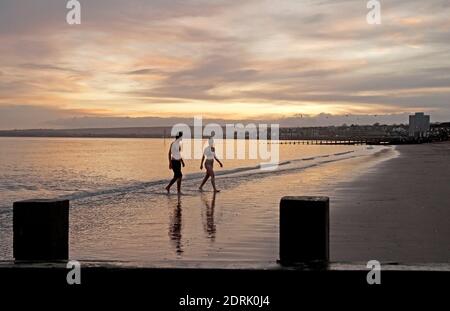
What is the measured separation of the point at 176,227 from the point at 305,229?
27.3 ft

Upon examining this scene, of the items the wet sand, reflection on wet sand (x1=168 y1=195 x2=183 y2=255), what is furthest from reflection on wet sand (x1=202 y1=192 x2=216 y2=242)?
the wet sand

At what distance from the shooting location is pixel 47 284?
15.1 feet

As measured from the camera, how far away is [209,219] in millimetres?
14055

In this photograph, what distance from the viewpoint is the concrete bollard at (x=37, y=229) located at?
4.70 meters

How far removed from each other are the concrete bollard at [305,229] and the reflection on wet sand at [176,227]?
5.11m

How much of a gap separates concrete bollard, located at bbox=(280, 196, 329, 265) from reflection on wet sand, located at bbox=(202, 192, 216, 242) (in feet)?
20.7

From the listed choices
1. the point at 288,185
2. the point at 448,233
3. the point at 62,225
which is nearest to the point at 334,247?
the point at 448,233

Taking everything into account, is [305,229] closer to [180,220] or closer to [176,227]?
[176,227]

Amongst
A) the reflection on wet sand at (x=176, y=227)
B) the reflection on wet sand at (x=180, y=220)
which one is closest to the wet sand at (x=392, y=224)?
the reflection on wet sand at (x=180, y=220)

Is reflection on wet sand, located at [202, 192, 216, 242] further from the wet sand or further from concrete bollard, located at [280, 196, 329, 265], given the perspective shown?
concrete bollard, located at [280, 196, 329, 265]

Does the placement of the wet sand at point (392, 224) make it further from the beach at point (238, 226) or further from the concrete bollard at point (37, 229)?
the concrete bollard at point (37, 229)
